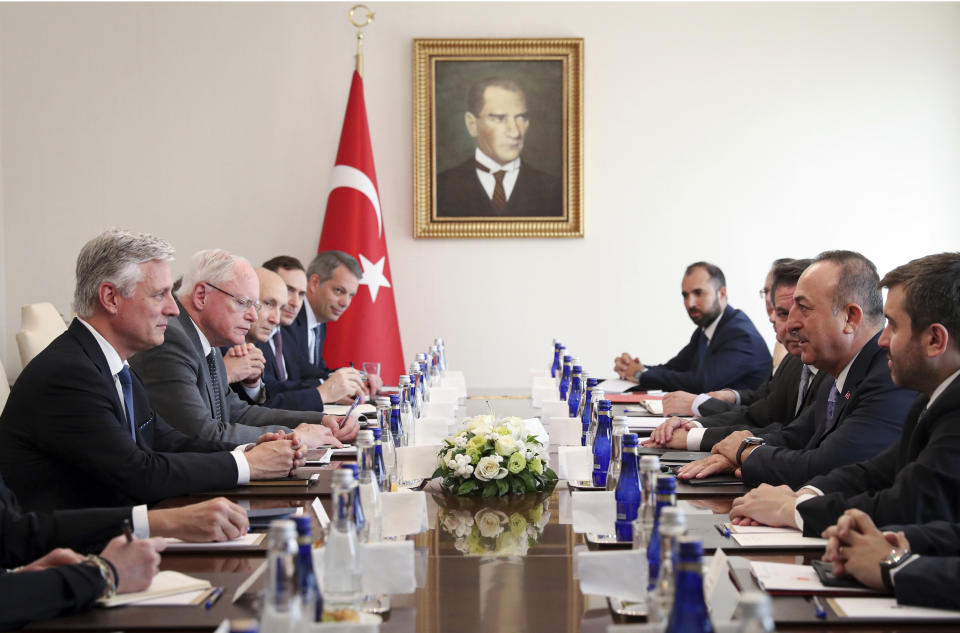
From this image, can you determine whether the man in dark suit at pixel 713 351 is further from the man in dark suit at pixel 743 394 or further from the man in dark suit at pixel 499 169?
the man in dark suit at pixel 499 169

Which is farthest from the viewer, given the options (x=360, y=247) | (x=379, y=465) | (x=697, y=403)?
(x=360, y=247)

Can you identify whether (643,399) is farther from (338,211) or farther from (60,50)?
(60,50)

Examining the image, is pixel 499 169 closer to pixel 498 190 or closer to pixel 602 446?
pixel 498 190

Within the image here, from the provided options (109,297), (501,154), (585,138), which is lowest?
(109,297)

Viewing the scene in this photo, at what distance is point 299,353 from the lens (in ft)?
18.3

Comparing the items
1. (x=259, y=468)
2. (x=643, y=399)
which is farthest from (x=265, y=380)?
(x=259, y=468)

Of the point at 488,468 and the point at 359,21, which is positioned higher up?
the point at 359,21

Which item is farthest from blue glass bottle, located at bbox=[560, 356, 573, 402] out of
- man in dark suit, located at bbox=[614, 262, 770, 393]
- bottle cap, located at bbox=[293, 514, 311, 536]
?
bottle cap, located at bbox=[293, 514, 311, 536]

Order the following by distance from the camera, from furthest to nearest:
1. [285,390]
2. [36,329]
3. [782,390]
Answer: [36,329] → [285,390] → [782,390]

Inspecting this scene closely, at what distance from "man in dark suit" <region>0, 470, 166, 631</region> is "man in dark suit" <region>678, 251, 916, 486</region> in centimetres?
157

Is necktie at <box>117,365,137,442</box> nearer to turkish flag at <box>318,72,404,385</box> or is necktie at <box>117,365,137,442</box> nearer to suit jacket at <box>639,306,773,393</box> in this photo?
suit jacket at <box>639,306,773,393</box>

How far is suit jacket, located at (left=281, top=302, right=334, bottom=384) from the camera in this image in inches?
215

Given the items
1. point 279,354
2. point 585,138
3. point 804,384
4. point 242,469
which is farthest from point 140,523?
point 585,138

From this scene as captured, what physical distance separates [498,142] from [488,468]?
186 inches
